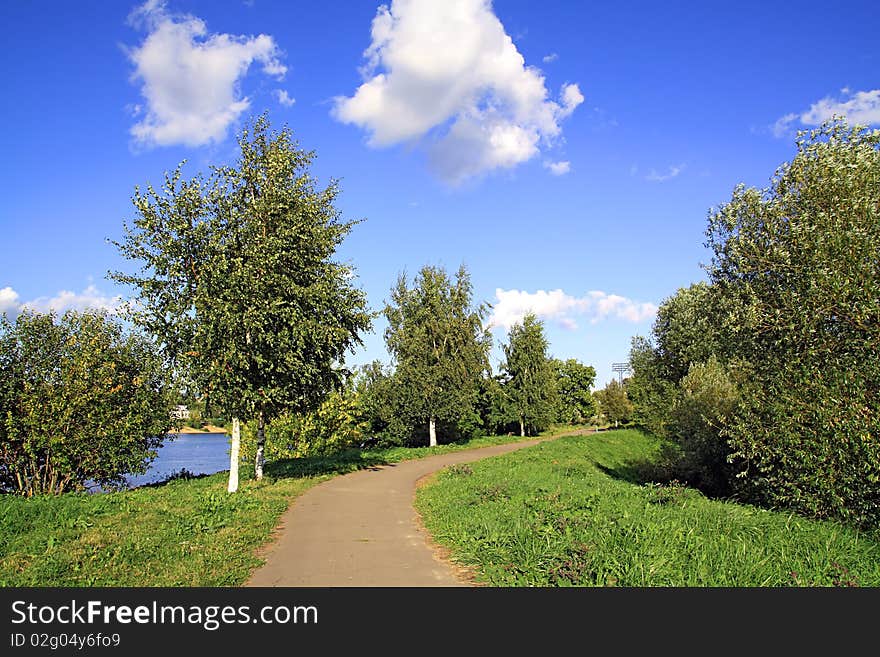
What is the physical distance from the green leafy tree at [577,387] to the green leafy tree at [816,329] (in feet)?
255

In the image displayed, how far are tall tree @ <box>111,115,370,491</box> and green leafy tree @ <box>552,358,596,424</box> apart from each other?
77722 millimetres

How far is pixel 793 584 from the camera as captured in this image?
23.7 feet

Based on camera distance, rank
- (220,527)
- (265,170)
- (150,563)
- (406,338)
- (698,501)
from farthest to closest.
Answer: (406,338), (265,170), (698,501), (220,527), (150,563)

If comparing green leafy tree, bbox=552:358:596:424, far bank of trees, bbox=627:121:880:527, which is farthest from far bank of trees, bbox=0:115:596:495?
green leafy tree, bbox=552:358:596:424

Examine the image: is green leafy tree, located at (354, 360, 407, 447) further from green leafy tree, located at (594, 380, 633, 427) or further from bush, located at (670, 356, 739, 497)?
green leafy tree, located at (594, 380, 633, 427)

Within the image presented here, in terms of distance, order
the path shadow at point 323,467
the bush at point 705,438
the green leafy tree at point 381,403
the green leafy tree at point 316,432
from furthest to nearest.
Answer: the green leafy tree at point 381,403, the green leafy tree at point 316,432, the path shadow at point 323,467, the bush at point 705,438

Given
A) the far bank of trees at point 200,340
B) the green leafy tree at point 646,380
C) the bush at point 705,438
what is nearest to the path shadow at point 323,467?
the far bank of trees at point 200,340

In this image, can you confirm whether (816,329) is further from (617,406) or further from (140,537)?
(617,406)

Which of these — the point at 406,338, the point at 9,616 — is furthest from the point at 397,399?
the point at 9,616

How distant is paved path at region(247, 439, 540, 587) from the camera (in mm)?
7617

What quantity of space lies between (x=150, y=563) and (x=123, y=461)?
11981 millimetres

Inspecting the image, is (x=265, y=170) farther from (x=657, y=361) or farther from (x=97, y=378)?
(x=657, y=361)

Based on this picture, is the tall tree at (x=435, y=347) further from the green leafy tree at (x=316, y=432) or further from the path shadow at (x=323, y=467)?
the path shadow at (x=323, y=467)

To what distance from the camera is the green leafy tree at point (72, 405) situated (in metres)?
17.0
